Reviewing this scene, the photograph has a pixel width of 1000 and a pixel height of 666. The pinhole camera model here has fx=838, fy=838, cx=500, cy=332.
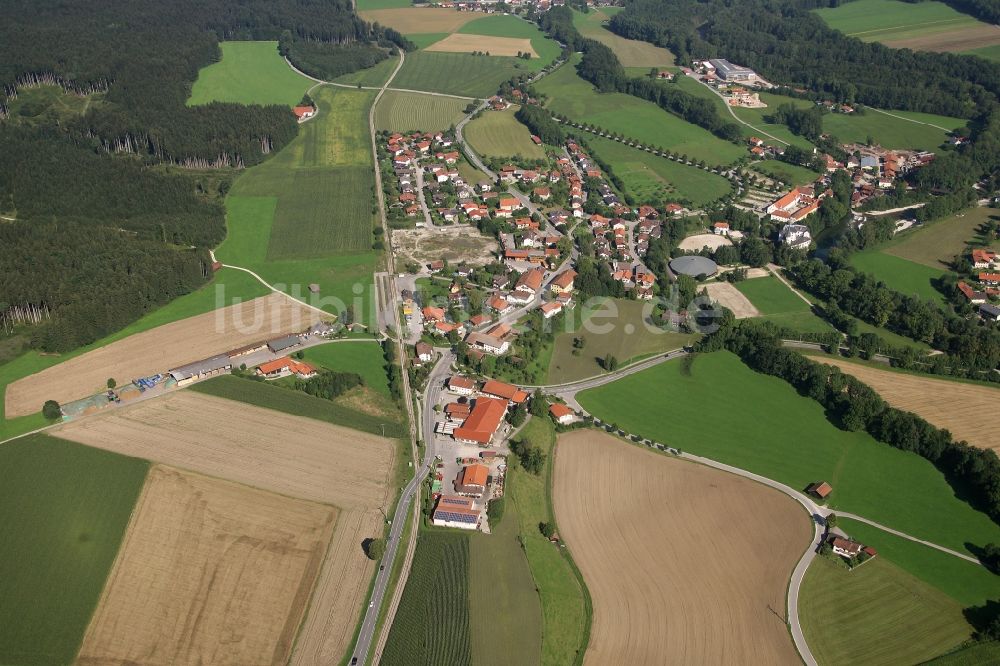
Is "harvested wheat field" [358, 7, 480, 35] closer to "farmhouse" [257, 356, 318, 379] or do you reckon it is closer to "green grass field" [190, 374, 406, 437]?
"farmhouse" [257, 356, 318, 379]

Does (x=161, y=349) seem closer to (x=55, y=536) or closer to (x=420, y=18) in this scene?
(x=55, y=536)

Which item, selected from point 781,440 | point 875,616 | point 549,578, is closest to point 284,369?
point 549,578

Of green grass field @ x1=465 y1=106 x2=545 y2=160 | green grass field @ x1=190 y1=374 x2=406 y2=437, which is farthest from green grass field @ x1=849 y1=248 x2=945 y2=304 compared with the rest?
green grass field @ x1=190 y1=374 x2=406 y2=437

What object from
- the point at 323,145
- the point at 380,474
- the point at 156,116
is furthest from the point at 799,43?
the point at 380,474

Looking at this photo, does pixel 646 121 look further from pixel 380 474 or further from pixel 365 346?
pixel 380 474

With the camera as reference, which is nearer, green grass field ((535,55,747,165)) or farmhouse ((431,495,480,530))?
farmhouse ((431,495,480,530))

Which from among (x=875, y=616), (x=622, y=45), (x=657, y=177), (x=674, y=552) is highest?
(x=875, y=616)

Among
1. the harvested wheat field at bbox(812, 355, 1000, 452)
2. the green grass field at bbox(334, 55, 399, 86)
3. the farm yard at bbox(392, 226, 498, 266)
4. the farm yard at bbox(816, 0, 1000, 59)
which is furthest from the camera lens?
the farm yard at bbox(816, 0, 1000, 59)
